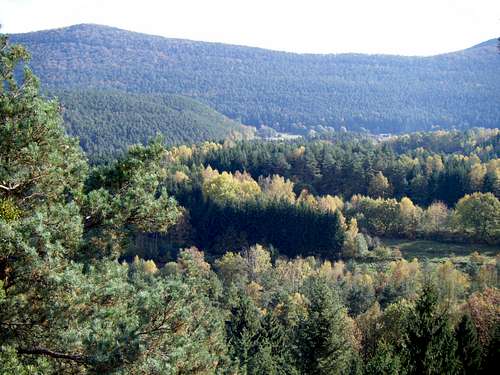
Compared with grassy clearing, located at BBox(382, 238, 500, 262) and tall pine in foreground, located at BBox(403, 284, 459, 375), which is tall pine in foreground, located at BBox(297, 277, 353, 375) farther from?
grassy clearing, located at BBox(382, 238, 500, 262)

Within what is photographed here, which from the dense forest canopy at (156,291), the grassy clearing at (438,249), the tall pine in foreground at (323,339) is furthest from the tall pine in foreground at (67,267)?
the grassy clearing at (438,249)

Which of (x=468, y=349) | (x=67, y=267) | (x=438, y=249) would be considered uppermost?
(x=67, y=267)

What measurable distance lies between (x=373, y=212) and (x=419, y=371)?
271ft

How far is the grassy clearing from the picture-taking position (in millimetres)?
91625

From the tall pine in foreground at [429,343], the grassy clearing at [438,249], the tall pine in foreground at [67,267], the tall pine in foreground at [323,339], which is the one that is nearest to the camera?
the tall pine in foreground at [67,267]

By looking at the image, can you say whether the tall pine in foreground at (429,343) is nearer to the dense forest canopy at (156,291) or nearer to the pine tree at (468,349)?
the dense forest canopy at (156,291)

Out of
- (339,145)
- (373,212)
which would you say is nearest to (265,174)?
(339,145)

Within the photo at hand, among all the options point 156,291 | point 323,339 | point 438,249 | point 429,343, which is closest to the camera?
point 156,291

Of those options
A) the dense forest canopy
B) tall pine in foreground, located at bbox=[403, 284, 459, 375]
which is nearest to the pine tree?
the dense forest canopy

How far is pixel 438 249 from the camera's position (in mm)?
96375

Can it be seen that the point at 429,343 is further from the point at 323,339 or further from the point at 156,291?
the point at 156,291

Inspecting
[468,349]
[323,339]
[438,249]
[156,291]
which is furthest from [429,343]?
[438,249]

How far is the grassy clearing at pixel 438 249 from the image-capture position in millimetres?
91625

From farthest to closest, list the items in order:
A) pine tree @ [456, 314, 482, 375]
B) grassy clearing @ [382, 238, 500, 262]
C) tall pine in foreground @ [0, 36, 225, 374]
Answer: grassy clearing @ [382, 238, 500, 262], pine tree @ [456, 314, 482, 375], tall pine in foreground @ [0, 36, 225, 374]
